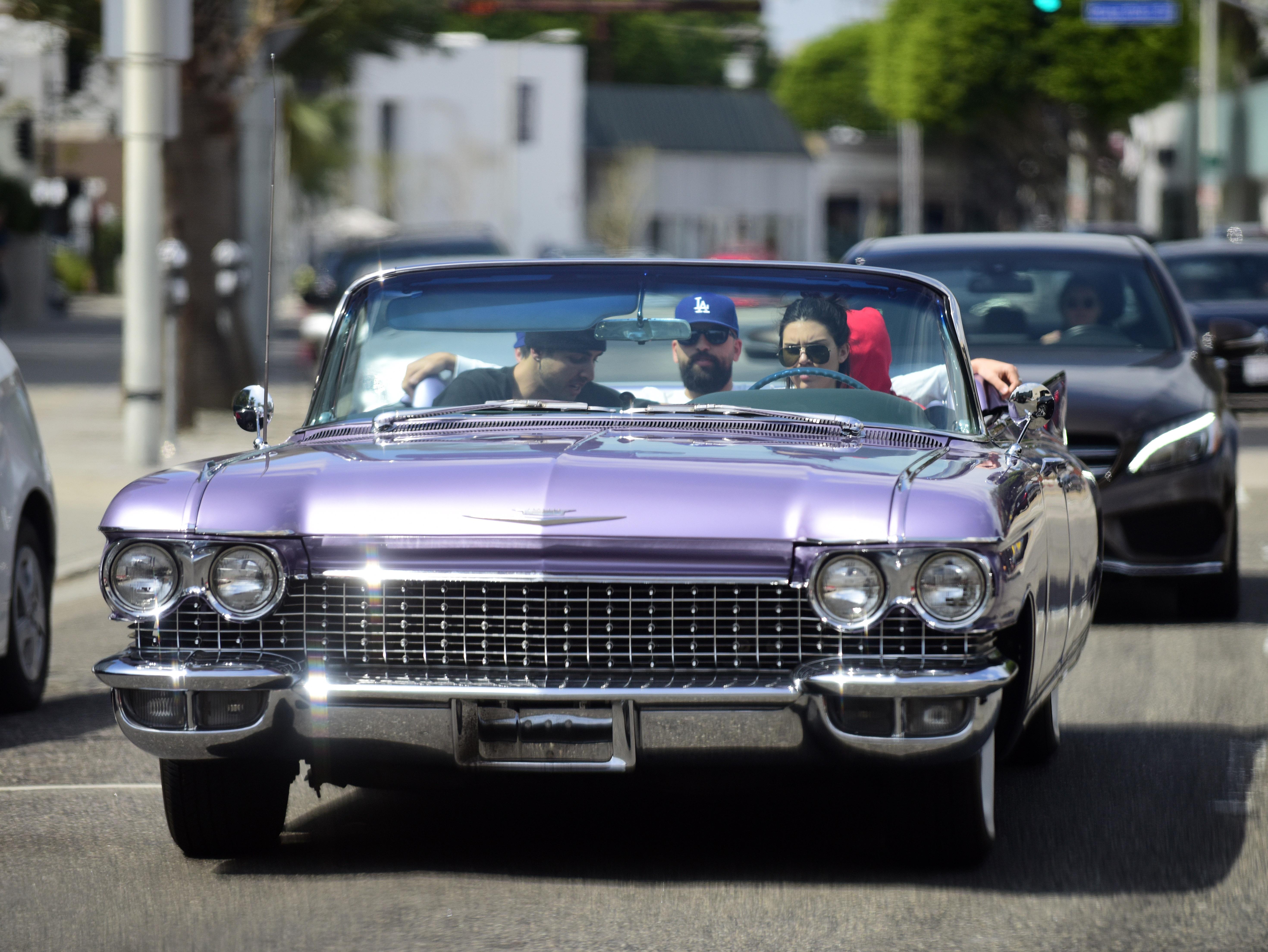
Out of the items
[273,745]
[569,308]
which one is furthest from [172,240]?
[273,745]

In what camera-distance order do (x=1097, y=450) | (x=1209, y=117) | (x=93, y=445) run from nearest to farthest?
(x=1097, y=450) → (x=93, y=445) → (x=1209, y=117)

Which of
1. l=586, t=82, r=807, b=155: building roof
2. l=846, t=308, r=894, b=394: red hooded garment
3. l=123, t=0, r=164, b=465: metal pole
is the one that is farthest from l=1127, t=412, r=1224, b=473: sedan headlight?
l=586, t=82, r=807, b=155: building roof

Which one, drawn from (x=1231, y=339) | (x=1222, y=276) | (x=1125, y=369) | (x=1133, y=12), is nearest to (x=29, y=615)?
(x=1125, y=369)

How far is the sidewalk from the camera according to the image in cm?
1323

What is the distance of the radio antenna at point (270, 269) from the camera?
541 centimetres

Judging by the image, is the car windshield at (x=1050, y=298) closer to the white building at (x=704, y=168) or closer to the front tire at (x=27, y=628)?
the front tire at (x=27, y=628)

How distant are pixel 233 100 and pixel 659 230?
244 ft

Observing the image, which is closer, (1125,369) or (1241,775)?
(1241,775)

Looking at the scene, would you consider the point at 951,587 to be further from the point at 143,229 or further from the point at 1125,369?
the point at 143,229

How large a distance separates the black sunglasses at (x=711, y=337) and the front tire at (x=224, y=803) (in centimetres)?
151

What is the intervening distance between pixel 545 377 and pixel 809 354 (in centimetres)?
68

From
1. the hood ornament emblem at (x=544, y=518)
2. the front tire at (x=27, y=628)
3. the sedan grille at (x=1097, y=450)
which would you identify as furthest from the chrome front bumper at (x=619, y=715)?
the sedan grille at (x=1097, y=450)

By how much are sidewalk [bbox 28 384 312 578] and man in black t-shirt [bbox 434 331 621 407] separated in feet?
15.3

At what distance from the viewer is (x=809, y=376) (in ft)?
19.8
